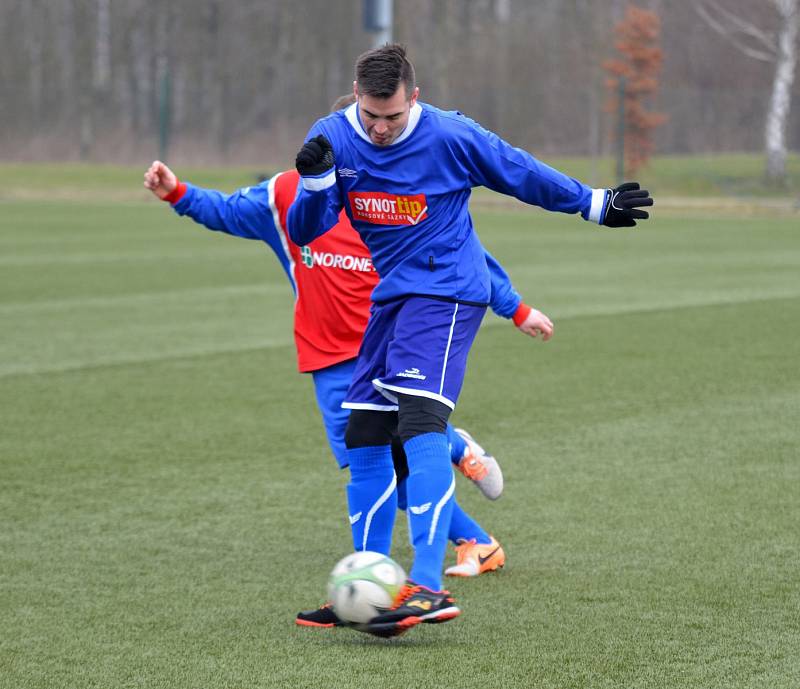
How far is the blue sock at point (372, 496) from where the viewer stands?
5.08 metres

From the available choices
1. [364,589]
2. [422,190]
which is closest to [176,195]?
[422,190]

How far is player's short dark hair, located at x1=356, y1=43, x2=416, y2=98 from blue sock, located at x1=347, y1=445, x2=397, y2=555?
3.98ft

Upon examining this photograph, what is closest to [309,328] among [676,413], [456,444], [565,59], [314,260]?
[314,260]

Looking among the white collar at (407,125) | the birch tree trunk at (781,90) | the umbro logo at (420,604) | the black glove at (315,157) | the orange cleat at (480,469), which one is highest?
the white collar at (407,125)

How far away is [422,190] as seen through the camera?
486 centimetres

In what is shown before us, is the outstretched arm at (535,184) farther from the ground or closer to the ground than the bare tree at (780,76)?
farther from the ground

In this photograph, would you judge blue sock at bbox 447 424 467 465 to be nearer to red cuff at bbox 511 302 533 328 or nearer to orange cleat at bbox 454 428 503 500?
orange cleat at bbox 454 428 503 500

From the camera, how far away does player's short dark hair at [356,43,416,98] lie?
464 centimetres

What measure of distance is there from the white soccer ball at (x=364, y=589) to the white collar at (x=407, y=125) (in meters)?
1.36

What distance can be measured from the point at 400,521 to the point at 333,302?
1.20 metres

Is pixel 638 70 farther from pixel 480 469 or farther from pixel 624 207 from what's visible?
pixel 624 207

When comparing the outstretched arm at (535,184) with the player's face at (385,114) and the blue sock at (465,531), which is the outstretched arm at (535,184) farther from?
the blue sock at (465,531)

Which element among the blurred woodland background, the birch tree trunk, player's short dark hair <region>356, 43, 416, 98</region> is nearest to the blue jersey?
player's short dark hair <region>356, 43, 416, 98</region>

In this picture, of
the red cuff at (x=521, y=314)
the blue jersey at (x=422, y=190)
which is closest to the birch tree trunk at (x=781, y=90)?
the red cuff at (x=521, y=314)
